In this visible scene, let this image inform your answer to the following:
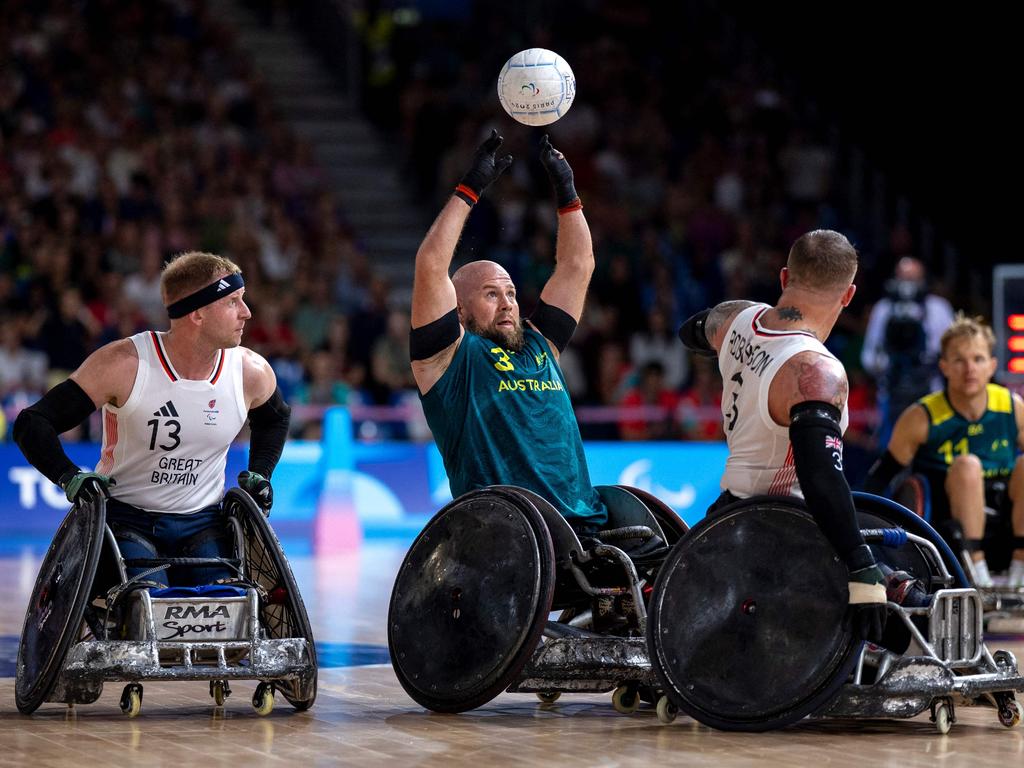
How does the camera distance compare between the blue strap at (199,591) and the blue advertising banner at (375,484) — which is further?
the blue advertising banner at (375,484)

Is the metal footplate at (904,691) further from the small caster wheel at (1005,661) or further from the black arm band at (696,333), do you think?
the black arm band at (696,333)

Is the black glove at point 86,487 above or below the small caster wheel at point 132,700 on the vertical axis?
above

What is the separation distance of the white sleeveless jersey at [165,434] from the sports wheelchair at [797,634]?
2021 millimetres

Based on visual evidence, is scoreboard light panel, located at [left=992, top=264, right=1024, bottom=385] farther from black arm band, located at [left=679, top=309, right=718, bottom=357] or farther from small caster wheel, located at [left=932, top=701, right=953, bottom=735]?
small caster wheel, located at [left=932, top=701, right=953, bottom=735]

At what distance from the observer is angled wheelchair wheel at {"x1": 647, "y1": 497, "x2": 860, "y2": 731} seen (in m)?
6.39

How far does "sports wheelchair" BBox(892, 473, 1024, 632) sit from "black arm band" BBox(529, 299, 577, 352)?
2469 millimetres

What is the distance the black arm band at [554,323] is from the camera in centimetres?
789

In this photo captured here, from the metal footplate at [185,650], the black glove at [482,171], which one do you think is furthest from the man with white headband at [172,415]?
the black glove at [482,171]

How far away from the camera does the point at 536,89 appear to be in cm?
795

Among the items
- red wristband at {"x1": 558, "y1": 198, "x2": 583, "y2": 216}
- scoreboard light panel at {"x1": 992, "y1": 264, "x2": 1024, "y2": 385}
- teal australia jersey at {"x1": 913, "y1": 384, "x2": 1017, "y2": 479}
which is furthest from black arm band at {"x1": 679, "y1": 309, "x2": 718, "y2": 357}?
scoreboard light panel at {"x1": 992, "y1": 264, "x2": 1024, "y2": 385}

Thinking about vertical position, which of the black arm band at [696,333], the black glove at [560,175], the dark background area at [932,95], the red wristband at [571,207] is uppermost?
the dark background area at [932,95]

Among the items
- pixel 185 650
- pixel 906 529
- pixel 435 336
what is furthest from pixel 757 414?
pixel 185 650

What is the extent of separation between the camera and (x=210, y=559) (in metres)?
7.22

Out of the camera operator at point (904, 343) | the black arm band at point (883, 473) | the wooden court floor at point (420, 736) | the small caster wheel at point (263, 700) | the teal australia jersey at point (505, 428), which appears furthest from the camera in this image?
the camera operator at point (904, 343)
